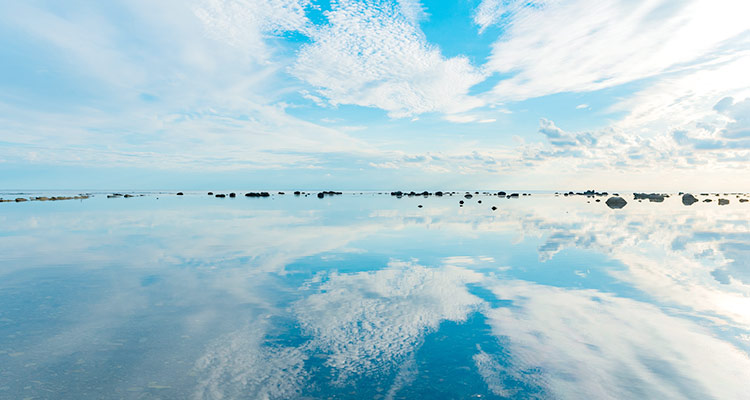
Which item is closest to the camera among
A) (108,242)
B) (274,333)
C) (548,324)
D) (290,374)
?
(290,374)

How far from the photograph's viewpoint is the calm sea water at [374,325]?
291 inches

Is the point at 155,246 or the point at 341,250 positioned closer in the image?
the point at 341,250

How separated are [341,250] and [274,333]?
13463 mm

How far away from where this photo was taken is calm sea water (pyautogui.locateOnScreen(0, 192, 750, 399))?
740cm

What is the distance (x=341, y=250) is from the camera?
76.9 ft

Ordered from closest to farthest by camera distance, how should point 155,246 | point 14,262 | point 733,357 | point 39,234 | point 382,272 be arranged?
point 733,357 < point 382,272 < point 14,262 < point 155,246 < point 39,234

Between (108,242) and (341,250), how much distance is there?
16.9m

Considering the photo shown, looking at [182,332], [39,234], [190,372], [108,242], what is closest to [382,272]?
[182,332]

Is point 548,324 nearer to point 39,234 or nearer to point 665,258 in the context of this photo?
point 665,258

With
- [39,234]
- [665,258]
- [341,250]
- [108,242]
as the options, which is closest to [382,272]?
[341,250]

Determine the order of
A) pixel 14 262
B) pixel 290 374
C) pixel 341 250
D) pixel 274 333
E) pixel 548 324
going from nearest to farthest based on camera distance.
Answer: pixel 290 374 < pixel 274 333 < pixel 548 324 < pixel 14 262 < pixel 341 250

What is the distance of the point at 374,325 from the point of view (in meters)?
10.6

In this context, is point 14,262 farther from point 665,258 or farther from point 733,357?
point 665,258

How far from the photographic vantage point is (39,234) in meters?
31.3
